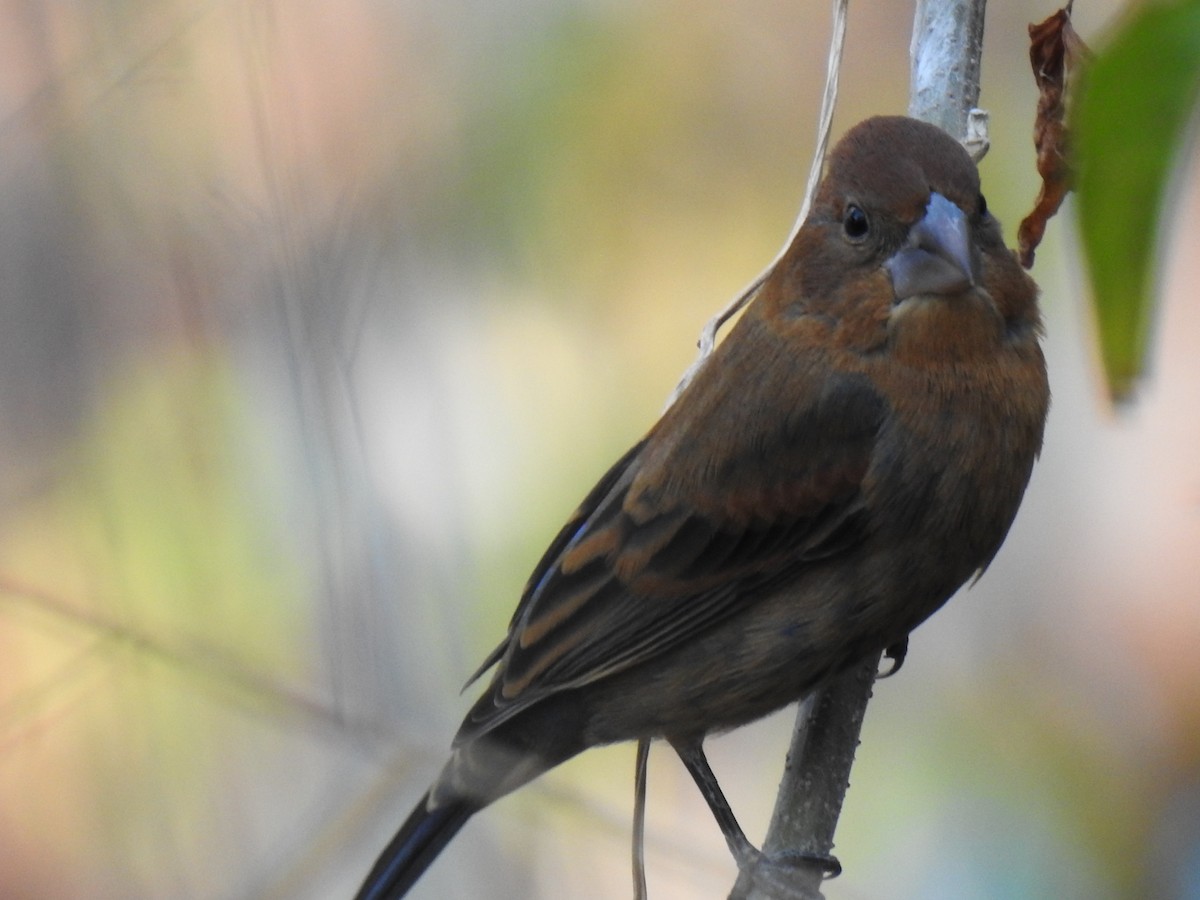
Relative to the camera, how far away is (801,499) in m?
2.43

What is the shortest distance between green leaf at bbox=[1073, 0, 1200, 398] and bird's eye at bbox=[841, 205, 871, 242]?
1683 mm

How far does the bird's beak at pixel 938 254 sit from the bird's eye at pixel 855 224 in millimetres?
79

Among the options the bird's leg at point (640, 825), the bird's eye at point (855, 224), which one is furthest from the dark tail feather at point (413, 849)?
the bird's eye at point (855, 224)

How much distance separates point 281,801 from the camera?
2861mm

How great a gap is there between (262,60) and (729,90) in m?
1.39

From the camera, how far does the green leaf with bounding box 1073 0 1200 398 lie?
59 cm

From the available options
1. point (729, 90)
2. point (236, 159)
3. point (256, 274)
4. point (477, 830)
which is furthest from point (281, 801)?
point (729, 90)

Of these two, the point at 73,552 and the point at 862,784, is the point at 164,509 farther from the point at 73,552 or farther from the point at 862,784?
the point at 862,784

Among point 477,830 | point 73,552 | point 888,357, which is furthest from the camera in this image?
point 73,552

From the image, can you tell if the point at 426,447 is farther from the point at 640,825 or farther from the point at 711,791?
the point at 640,825

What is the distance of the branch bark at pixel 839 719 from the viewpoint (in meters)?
2.41

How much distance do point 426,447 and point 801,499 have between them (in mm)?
1285

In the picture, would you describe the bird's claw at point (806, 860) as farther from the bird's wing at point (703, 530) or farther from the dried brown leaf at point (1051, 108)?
the dried brown leaf at point (1051, 108)

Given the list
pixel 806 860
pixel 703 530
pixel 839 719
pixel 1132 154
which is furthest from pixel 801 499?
pixel 1132 154
